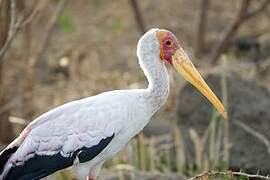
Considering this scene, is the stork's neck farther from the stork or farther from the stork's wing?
the stork's wing

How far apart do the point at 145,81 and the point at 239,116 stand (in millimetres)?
2882

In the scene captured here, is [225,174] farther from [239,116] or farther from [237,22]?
[237,22]

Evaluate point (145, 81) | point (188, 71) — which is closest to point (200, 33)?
point (145, 81)

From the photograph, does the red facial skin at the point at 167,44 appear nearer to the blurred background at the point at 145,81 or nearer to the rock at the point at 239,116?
the blurred background at the point at 145,81

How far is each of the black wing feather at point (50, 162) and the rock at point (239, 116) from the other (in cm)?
299

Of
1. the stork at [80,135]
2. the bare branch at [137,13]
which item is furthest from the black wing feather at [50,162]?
the bare branch at [137,13]

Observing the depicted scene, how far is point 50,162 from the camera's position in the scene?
18.9 ft

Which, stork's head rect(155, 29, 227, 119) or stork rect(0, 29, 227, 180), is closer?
stork rect(0, 29, 227, 180)

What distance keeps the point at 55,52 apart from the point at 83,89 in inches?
124

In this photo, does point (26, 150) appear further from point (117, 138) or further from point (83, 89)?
point (83, 89)

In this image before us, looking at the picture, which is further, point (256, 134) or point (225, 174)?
point (256, 134)

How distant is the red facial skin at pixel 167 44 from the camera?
19.6 ft

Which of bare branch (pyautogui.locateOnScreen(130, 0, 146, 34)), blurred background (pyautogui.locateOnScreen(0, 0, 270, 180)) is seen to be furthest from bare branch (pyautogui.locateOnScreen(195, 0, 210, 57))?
bare branch (pyautogui.locateOnScreen(130, 0, 146, 34))

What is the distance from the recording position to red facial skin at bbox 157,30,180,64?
5.98 meters
